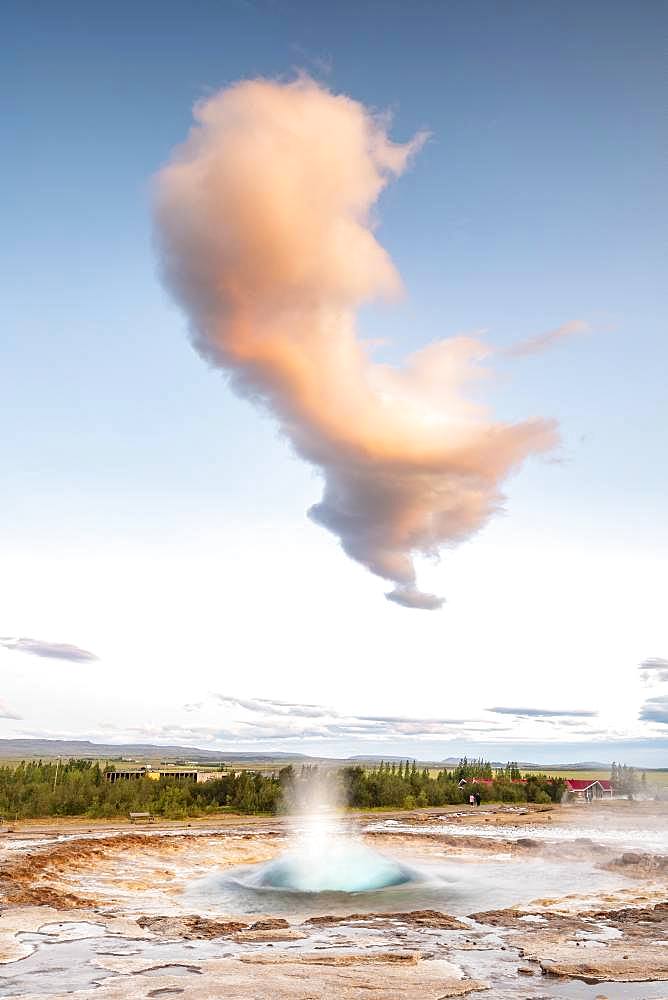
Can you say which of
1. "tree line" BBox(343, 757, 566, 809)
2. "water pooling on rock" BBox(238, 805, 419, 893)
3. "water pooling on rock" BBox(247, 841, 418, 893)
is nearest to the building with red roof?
"tree line" BBox(343, 757, 566, 809)

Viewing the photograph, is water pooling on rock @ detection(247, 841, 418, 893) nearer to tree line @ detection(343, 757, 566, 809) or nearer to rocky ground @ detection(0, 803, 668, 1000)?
rocky ground @ detection(0, 803, 668, 1000)

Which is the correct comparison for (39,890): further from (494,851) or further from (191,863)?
(494,851)

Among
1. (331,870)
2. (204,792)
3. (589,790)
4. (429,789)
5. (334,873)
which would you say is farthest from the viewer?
(589,790)

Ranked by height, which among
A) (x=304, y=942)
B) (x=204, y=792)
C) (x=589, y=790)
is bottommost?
(x=204, y=792)

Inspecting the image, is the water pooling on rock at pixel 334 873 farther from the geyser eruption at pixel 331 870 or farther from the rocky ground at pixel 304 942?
the rocky ground at pixel 304 942

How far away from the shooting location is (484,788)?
336ft

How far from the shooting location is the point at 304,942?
Result: 22156 millimetres

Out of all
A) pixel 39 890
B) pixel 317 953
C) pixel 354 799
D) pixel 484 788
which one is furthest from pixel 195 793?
pixel 317 953

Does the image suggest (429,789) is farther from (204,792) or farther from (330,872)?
(330,872)

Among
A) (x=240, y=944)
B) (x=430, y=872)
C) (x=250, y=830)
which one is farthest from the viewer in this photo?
(x=250, y=830)

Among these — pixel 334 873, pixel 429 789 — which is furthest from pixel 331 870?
pixel 429 789

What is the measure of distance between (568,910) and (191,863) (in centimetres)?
2031

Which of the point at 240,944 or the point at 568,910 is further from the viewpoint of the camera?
the point at 568,910

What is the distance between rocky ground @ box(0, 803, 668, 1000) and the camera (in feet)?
56.7
